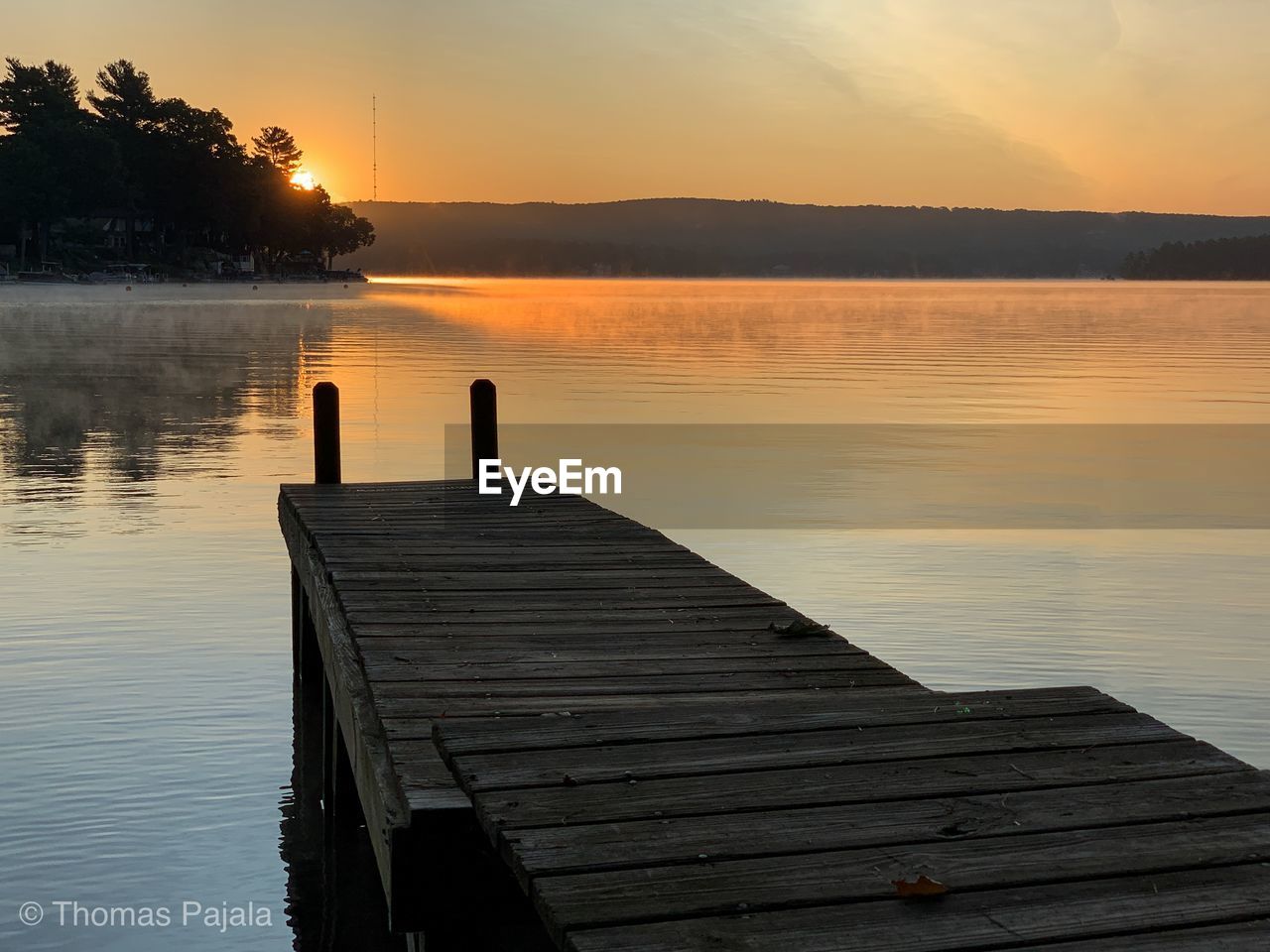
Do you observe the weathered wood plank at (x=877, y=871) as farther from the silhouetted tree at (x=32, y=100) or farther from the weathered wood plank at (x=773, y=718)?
the silhouetted tree at (x=32, y=100)

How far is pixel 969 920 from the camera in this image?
3652 millimetres

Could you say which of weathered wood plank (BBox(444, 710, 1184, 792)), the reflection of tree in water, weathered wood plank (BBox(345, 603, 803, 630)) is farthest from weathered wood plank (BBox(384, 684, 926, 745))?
the reflection of tree in water

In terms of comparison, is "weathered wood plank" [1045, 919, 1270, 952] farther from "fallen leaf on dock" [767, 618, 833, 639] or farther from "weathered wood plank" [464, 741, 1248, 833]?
"fallen leaf on dock" [767, 618, 833, 639]

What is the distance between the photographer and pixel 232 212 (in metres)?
186

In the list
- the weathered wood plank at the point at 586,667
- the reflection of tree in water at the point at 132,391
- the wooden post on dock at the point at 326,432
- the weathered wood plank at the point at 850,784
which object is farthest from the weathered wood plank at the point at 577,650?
the reflection of tree in water at the point at 132,391

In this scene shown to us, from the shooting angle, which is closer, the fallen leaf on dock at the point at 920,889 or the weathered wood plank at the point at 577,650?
the fallen leaf on dock at the point at 920,889

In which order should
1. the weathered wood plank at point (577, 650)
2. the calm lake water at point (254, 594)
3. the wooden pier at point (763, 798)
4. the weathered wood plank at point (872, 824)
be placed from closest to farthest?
→ the wooden pier at point (763, 798) < the weathered wood plank at point (872, 824) < the weathered wood plank at point (577, 650) < the calm lake water at point (254, 594)

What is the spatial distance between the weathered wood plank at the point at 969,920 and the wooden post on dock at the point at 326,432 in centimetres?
1049

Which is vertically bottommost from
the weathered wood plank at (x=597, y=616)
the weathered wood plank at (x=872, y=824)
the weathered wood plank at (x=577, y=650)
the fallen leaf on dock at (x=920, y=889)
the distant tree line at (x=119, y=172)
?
the weathered wood plank at (x=597, y=616)

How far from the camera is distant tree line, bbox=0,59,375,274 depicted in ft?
522

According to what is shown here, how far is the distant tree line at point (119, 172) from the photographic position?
159 meters

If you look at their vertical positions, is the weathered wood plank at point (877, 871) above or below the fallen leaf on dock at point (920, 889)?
below

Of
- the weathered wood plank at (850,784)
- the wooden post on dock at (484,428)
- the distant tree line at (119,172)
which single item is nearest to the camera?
the weathered wood plank at (850,784)

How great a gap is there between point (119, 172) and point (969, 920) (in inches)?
7075
